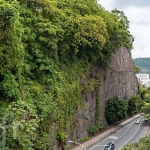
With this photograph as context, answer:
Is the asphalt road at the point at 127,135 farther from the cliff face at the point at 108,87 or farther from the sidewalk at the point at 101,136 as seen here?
the cliff face at the point at 108,87

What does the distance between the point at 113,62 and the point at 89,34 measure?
53.7ft

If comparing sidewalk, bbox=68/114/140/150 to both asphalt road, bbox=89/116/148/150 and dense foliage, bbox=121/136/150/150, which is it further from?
dense foliage, bbox=121/136/150/150

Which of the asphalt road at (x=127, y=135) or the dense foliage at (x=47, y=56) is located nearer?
the dense foliage at (x=47, y=56)

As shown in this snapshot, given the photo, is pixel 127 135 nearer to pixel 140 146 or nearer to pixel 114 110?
pixel 114 110

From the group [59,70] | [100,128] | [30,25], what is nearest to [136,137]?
[100,128]

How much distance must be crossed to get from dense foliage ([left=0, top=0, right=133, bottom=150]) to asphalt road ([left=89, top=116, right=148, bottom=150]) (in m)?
6.58

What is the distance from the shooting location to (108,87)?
46.6 m

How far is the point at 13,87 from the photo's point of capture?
22125 mm

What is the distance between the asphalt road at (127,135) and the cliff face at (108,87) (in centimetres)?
283

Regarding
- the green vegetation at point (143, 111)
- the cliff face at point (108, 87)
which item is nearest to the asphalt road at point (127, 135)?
A: the green vegetation at point (143, 111)

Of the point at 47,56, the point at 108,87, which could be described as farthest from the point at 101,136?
the point at 47,56

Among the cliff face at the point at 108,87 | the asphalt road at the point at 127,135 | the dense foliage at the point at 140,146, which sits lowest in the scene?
the asphalt road at the point at 127,135

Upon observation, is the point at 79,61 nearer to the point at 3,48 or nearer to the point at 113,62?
the point at 113,62

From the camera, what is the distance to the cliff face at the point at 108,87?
118 ft
